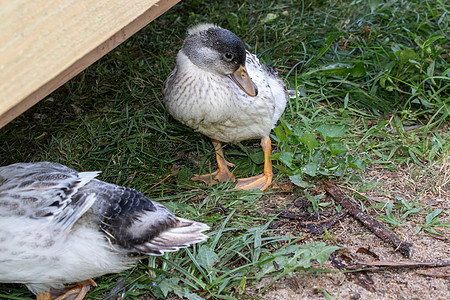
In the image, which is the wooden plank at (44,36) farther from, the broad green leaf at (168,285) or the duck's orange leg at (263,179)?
→ the duck's orange leg at (263,179)

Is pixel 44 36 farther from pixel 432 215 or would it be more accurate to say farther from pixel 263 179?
pixel 432 215

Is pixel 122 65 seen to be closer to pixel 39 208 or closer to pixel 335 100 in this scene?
pixel 335 100

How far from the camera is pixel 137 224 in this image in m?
2.55

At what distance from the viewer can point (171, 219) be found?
2639mm

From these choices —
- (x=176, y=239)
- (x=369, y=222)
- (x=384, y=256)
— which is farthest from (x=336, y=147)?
(x=176, y=239)

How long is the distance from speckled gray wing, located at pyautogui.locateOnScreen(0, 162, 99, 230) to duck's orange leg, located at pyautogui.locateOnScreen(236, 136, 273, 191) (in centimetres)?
127

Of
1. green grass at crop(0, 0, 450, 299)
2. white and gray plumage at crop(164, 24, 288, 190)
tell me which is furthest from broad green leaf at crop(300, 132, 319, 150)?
white and gray plumage at crop(164, 24, 288, 190)

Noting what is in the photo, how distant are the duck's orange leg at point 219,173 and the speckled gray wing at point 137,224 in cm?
102

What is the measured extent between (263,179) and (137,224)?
1342mm

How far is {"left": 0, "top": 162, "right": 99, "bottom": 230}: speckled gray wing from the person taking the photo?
2.44 meters

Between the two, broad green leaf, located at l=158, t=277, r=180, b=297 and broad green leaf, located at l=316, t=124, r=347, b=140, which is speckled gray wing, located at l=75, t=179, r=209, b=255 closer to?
broad green leaf, located at l=158, t=277, r=180, b=297

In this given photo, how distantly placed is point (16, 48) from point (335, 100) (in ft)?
9.88

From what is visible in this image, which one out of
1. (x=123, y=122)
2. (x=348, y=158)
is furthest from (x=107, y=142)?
(x=348, y=158)

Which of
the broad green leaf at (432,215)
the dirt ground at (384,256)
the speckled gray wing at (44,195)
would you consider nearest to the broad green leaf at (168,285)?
the dirt ground at (384,256)
